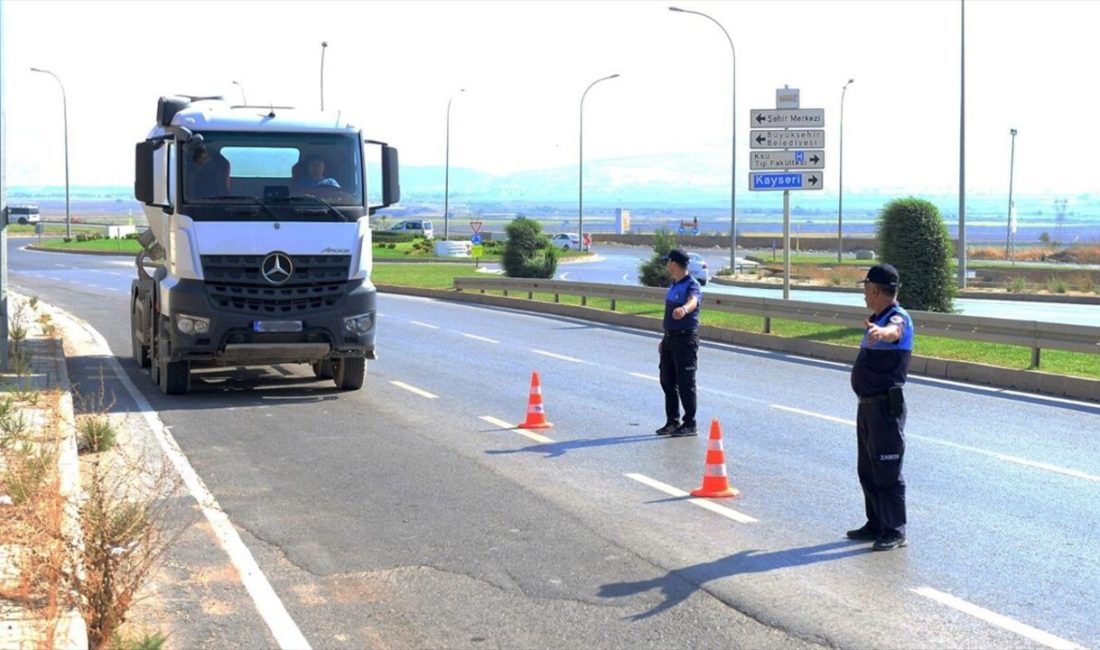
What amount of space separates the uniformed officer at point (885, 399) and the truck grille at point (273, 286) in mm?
8153

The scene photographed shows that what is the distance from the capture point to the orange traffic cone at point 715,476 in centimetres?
1026

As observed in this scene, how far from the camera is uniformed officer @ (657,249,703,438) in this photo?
12.9 meters

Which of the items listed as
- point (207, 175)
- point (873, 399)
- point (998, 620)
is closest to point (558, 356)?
point (207, 175)

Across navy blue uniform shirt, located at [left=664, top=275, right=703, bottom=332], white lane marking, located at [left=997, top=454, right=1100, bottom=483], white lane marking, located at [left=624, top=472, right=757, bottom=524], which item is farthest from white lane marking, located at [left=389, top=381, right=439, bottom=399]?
white lane marking, located at [left=997, top=454, right=1100, bottom=483]

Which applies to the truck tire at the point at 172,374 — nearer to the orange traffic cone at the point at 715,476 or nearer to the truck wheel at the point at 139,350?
the truck wheel at the point at 139,350

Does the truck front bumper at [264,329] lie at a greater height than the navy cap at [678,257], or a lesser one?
lesser

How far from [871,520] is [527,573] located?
7.68 ft

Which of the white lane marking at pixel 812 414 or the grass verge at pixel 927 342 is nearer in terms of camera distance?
the white lane marking at pixel 812 414

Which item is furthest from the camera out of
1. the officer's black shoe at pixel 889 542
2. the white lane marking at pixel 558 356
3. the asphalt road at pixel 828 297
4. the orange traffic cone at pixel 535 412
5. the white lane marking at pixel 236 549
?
the asphalt road at pixel 828 297

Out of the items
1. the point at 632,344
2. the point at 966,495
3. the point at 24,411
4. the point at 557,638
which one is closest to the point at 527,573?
the point at 557,638

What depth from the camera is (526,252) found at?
4384 centimetres

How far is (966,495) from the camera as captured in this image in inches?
410

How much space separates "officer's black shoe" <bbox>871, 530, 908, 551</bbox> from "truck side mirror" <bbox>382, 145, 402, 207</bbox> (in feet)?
27.0

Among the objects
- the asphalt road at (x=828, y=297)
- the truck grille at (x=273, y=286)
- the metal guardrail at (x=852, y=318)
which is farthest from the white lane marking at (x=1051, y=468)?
the asphalt road at (x=828, y=297)
